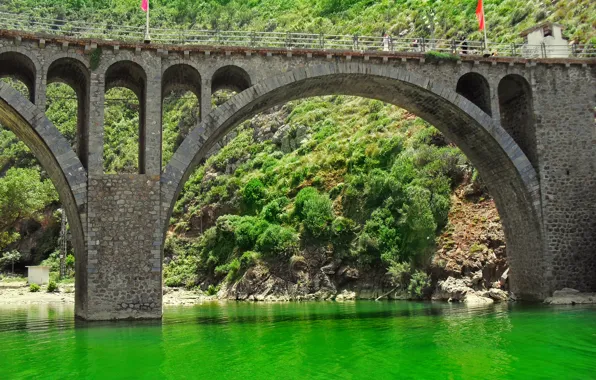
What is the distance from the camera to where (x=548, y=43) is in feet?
107

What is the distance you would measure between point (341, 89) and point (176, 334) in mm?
16992

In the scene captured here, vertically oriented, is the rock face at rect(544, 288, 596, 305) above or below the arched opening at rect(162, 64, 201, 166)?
below

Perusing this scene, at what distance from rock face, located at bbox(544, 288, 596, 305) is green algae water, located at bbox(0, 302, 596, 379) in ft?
7.12

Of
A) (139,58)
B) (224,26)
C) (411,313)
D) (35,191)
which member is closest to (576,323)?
(411,313)

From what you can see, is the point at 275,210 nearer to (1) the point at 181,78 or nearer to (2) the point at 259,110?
(2) the point at 259,110

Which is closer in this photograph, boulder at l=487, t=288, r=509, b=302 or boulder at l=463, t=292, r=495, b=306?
boulder at l=463, t=292, r=495, b=306

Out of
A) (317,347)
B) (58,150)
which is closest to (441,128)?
(317,347)

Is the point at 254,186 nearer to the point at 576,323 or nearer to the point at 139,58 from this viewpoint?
the point at 139,58

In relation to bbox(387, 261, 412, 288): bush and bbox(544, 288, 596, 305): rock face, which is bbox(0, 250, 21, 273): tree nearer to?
bbox(387, 261, 412, 288): bush

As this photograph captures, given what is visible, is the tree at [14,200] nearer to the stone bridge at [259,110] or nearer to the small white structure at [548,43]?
the stone bridge at [259,110]

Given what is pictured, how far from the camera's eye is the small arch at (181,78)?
27389 millimetres

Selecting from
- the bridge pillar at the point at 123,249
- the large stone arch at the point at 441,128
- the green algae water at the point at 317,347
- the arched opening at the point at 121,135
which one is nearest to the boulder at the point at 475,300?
the large stone arch at the point at 441,128

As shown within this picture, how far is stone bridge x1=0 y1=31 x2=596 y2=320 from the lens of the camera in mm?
24766

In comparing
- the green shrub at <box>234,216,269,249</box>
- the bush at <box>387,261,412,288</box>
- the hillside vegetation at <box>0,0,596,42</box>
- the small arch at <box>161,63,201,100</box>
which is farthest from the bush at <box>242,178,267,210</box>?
the small arch at <box>161,63,201,100</box>
